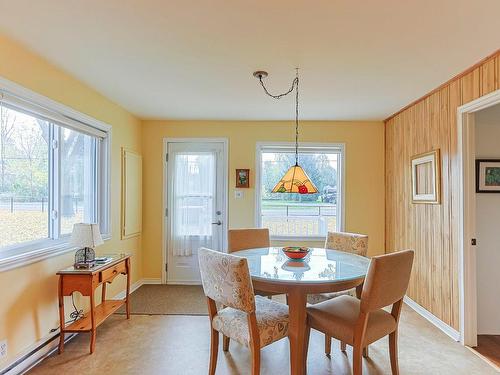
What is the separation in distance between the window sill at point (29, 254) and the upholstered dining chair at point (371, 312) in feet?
6.84

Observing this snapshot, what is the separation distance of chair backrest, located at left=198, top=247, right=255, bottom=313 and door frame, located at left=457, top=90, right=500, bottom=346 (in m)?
2.01

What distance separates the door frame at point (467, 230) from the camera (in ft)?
8.59

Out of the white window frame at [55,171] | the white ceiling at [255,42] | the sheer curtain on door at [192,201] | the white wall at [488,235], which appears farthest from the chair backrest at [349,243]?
the white window frame at [55,171]

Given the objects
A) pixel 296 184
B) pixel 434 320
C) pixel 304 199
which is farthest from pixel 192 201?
pixel 434 320

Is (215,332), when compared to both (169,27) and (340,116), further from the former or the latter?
(340,116)

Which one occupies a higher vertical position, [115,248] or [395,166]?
[395,166]

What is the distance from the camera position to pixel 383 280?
1873 millimetres

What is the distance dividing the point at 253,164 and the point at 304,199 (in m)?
0.89

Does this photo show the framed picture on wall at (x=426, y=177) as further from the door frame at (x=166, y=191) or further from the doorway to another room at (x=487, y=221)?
the door frame at (x=166, y=191)

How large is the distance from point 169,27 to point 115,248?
264cm

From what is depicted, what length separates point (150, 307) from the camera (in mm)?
3449

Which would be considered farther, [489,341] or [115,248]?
[115,248]

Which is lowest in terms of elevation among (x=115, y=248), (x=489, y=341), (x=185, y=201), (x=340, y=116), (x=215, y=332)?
(x=489, y=341)

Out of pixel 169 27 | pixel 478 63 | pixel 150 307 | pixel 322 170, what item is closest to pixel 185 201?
pixel 150 307
